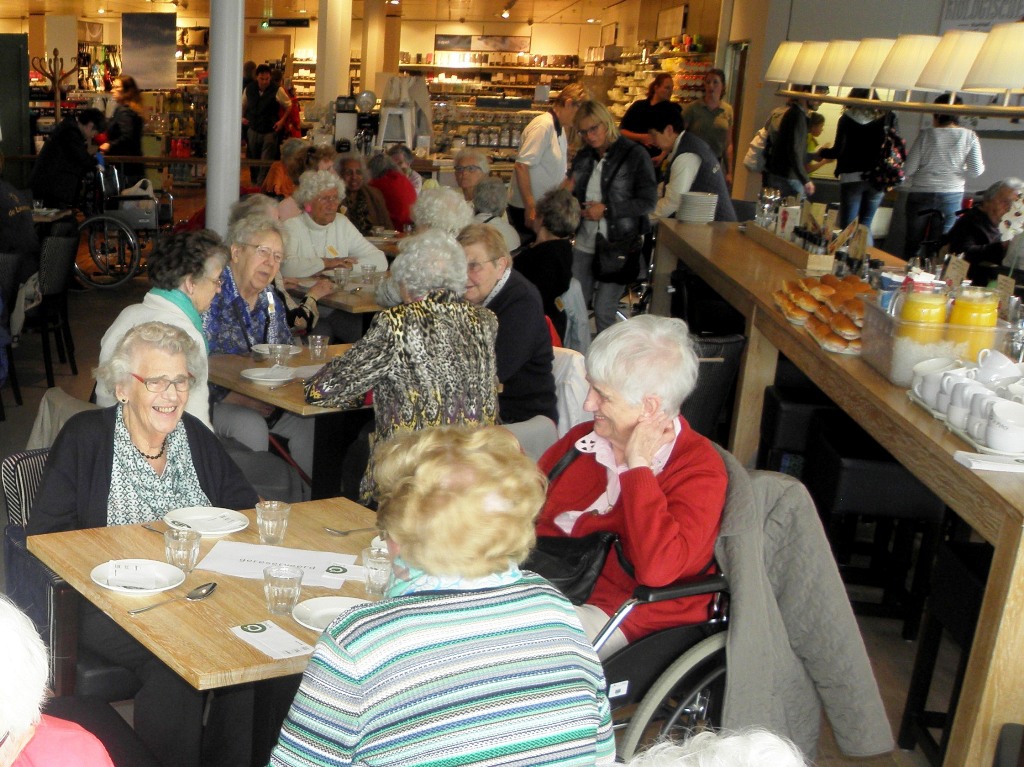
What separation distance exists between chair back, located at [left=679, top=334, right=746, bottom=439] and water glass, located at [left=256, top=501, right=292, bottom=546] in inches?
76.1

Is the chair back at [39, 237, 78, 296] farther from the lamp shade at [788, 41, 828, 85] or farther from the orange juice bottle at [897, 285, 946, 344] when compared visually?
the orange juice bottle at [897, 285, 946, 344]

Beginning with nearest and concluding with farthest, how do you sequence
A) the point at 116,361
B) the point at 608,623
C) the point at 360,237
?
the point at 608,623
the point at 116,361
the point at 360,237

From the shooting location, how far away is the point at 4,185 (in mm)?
6430

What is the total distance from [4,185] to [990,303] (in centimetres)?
554

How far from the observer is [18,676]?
123cm

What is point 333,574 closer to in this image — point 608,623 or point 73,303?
point 608,623

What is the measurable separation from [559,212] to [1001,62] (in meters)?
2.36

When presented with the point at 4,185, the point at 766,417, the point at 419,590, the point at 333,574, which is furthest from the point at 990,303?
the point at 4,185

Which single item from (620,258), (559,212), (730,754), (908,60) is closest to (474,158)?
(620,258)

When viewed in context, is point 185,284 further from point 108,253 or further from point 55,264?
point 108,253

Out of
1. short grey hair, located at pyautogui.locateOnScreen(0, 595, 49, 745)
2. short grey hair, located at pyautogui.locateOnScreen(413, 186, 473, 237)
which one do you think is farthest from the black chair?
short grey hair, located at pyautogui.locateOnScreen(0, 595, 49, 745)

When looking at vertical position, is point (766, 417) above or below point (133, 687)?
above

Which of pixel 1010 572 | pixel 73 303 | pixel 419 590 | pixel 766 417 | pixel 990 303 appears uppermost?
pixel 990 303

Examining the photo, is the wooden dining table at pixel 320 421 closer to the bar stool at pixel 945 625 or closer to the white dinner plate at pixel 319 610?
the white dinner plate at pixel 319 610
